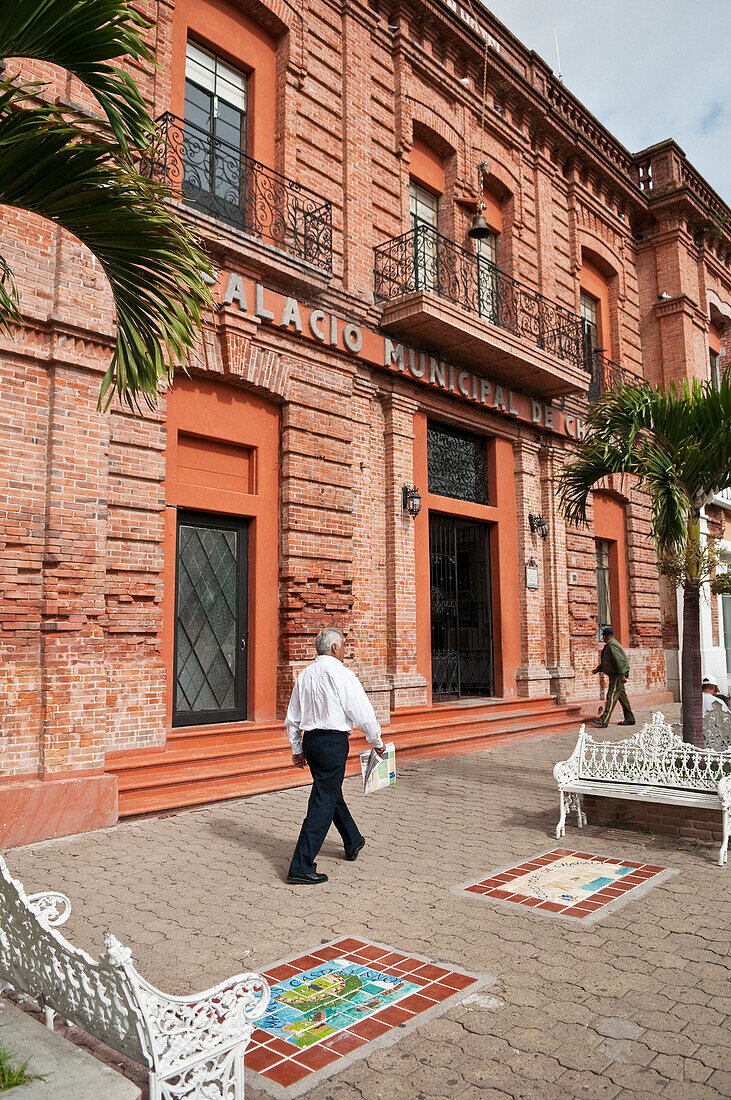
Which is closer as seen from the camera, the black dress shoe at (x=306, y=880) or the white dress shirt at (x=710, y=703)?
the black dress shoe at (x=306, y=880)

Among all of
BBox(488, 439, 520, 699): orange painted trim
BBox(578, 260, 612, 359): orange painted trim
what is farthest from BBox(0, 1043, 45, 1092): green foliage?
BBox(578, 260, 612, 359): orange painted trim

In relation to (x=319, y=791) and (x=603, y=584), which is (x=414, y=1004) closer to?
(x=319, y=791)

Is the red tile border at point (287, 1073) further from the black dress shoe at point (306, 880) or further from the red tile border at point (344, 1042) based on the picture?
the black dress shoe at point (306, 880)

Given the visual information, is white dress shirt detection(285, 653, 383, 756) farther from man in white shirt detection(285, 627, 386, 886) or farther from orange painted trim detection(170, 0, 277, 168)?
orange painted trim detection(170, 0, 277, 168)

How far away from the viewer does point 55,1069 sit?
7.98ft

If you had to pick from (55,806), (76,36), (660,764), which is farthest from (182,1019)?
(660,764)

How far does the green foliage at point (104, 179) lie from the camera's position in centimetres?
340

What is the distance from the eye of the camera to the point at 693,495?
785 centimetres

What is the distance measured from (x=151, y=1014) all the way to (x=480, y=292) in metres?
12.1

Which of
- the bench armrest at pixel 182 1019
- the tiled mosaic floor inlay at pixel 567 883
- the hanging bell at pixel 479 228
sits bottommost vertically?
the tiled mosaic floor inlay at pixel 567 883

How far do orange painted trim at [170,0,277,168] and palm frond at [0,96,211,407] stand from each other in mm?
6168

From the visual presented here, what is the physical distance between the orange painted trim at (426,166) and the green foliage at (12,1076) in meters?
12.8

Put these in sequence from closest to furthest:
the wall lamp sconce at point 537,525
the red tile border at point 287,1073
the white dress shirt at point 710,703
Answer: the red tile border at point 287,1073
the white dress shirt at point 710,703
the wall lamp sconce at point 537,525

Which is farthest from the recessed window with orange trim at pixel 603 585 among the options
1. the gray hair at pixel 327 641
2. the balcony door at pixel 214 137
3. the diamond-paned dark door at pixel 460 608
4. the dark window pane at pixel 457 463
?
the gray hair at pixel 327 641
